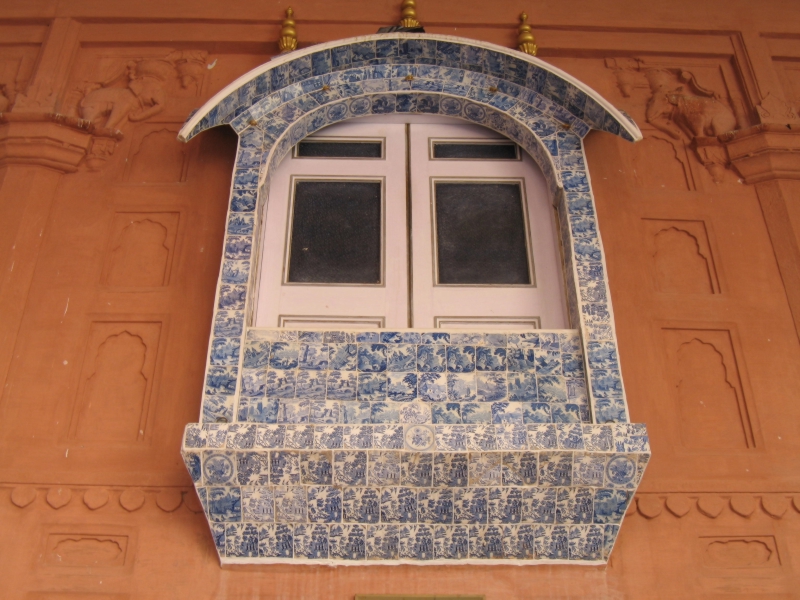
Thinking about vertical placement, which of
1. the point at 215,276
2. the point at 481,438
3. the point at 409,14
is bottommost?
the point at 481,438

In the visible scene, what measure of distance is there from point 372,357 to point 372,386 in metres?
0.14

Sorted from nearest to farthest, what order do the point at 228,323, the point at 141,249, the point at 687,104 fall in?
the point at 228,323, the point at 141,249, the point at 687,104

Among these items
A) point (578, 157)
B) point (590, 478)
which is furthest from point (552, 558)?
point (578, 157)

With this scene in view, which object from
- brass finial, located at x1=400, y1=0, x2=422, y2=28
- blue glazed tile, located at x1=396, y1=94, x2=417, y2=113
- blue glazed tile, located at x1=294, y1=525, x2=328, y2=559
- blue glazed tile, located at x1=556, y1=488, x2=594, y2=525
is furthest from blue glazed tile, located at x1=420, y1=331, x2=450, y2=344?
brass finial, located at x1=400, y1=0, x2=422, y2=28

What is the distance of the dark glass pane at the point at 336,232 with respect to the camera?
3.90 meters

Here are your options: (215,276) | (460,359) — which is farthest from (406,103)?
(460,359)

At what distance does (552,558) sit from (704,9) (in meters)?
3.76

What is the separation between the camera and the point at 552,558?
329cm

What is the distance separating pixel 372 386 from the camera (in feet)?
11.1

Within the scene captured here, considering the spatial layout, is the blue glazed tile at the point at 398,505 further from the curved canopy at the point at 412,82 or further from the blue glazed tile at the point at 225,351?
the curved canopy at the point at 412,82

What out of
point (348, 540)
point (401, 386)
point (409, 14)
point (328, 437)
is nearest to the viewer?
point (328, 437)

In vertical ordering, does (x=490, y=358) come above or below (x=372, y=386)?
above

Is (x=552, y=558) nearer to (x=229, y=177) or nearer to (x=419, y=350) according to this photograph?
(x=419, y=350)

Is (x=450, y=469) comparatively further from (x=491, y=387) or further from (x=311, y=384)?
(x=311, y=384)
